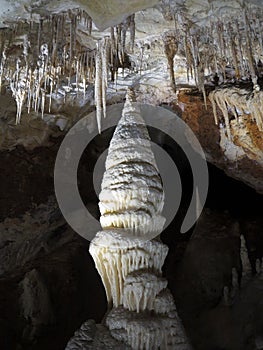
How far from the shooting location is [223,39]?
4.52 m

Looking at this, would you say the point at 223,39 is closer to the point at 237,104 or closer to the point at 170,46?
the point at 170,46

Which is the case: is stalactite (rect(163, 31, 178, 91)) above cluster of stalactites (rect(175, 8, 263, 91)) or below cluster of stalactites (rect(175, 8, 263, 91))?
above

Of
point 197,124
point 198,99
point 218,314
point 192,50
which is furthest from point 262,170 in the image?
point 192,50

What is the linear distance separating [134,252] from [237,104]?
350cm

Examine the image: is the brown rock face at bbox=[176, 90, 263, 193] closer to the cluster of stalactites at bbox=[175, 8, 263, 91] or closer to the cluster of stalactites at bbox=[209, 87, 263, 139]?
the cluster of stalactites at bbox=[209, 87, 263, 139]

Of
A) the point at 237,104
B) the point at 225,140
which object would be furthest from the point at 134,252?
the point at 225,140

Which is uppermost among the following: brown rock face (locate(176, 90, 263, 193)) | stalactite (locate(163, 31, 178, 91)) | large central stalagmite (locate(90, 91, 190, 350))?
stalactite (locate(163, 31, 178, 91))

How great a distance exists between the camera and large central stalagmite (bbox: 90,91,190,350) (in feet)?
12.0

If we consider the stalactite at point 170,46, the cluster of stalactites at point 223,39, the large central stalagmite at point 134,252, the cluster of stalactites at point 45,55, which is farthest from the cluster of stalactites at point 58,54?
the large central stalagmite at point 134,252

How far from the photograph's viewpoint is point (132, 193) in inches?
162

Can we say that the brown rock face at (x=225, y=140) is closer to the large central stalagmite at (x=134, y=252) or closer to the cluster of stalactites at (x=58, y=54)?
the cluster of stalactites at (x=58, y=54)

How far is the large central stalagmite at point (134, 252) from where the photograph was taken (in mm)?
3660

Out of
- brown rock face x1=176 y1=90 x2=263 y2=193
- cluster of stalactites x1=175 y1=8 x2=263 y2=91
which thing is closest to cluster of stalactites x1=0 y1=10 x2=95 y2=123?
cluster of stalactites x1=175 y1=8 x2=263 y2=91

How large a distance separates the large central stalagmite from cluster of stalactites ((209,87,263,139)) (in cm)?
213
